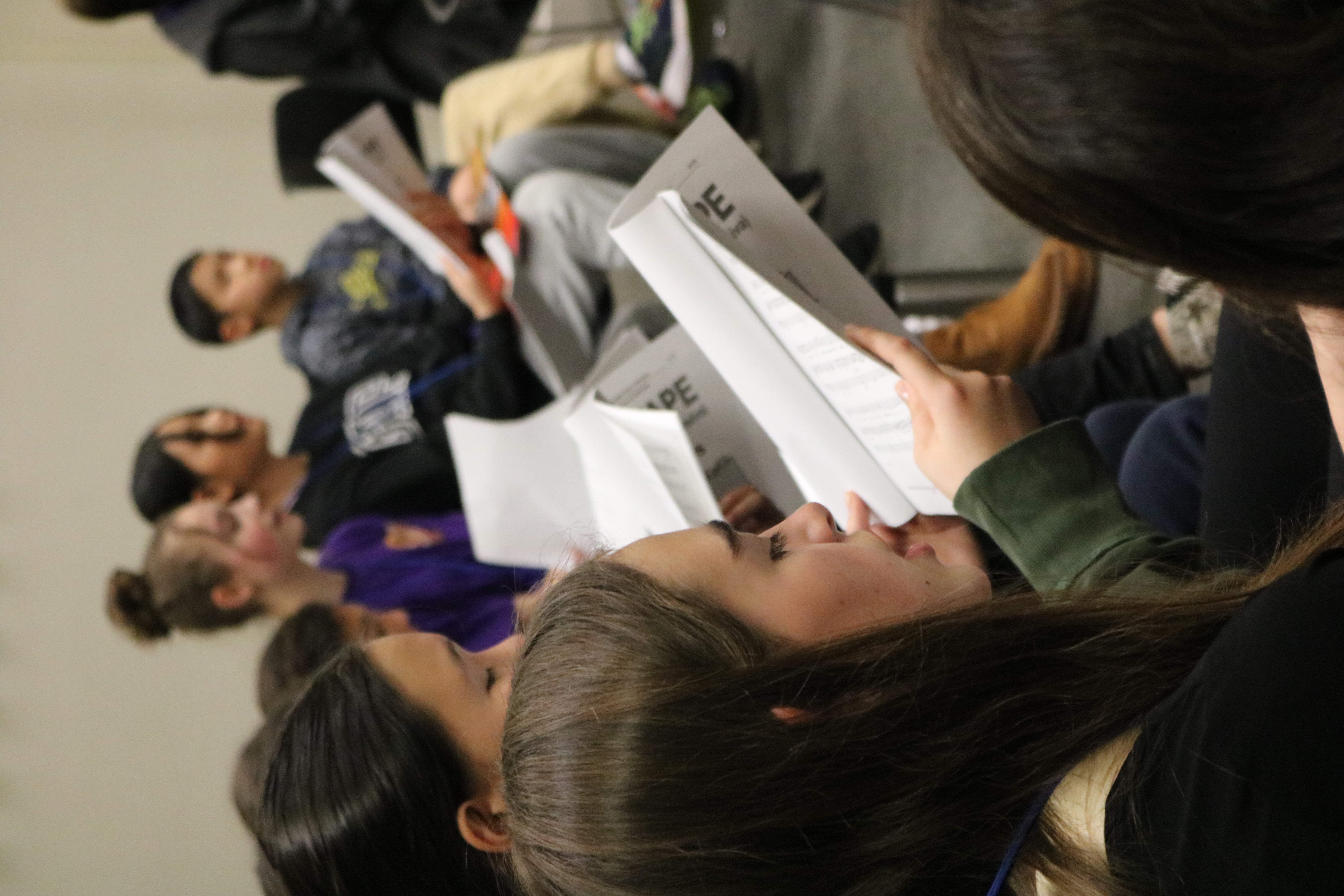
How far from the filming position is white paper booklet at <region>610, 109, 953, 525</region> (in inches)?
23.5

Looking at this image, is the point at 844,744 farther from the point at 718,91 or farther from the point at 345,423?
the point at 718,91

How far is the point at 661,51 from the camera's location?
1.58 m

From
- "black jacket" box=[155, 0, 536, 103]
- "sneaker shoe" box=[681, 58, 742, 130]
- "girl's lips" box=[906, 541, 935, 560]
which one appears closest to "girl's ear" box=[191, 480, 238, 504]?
"black jacket" box=[155, 0, 536, 103]

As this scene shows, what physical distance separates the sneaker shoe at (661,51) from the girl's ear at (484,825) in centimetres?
127

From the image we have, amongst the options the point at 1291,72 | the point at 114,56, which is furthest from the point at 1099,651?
the point at 114,56

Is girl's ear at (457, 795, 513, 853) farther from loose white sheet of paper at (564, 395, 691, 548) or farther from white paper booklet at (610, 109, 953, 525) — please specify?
A: white paper booklet at (610, 109, 953, 525)

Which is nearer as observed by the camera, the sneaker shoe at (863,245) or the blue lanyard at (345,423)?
the sneaker shoe at (863,245)

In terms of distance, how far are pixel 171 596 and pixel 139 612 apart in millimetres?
112

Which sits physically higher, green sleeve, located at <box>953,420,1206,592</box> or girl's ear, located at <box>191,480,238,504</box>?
girl's ear, located at <box>191,480,238,504</box>

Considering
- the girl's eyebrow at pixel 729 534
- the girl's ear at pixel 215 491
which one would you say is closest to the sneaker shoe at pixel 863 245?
the girl's eyebrow at pixel 729 534

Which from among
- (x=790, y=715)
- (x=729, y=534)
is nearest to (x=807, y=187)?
(x=729, y=534)

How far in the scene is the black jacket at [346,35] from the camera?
1771 mm

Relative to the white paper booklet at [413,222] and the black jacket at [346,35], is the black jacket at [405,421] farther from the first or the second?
the black jacket at [346,35]

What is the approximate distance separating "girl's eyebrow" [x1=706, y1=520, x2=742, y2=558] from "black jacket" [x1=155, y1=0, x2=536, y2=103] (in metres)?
1.54
